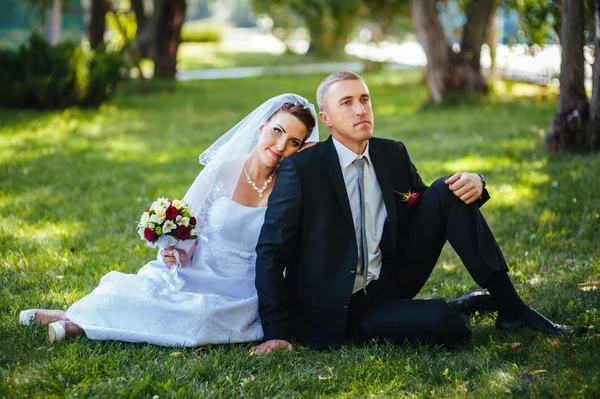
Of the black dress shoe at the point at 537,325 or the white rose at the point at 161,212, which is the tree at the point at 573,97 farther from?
the white rose at the point at 161,212

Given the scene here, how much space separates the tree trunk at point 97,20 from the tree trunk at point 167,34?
1347 millimetres

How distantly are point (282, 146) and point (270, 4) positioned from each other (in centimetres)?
1489

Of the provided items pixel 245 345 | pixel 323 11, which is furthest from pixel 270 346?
pixel 323 11

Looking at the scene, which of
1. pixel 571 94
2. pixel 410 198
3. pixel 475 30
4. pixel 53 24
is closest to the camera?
pixel 410 198

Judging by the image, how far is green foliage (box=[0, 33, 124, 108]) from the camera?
14.0 meters

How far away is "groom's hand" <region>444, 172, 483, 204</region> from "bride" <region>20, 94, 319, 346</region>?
3.06 feet

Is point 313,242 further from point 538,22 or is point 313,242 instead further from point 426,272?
point 538,22

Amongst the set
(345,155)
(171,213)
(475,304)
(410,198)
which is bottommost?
(475,304)

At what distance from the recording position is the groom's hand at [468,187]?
3926 mm

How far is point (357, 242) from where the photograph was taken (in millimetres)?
4082

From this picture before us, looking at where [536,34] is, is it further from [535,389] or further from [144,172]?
[535,389]

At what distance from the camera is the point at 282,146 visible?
14.1 ft

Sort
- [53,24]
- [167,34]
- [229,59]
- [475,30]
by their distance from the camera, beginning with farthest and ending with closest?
[229,59], [167,34], [53,24], [475,30]

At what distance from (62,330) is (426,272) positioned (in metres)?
2.06
